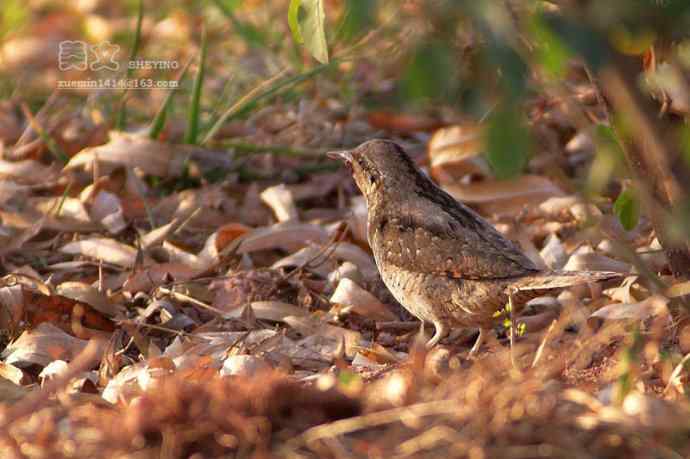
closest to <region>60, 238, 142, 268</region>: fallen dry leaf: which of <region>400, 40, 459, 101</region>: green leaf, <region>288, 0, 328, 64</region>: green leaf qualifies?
<region>288, 0, 328, 64</region>: green leaf

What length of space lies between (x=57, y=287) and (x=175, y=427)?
7.89ft

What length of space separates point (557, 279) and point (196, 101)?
8.96ft

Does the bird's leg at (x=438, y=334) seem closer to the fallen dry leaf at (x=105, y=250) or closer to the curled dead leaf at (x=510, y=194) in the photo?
the curled dead leaf at (x=510, y=194)

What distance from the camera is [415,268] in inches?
187

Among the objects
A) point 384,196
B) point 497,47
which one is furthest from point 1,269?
point 497,47

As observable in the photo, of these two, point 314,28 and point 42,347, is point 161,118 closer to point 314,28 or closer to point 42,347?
point 42,347

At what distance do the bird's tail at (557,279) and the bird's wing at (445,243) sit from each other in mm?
77

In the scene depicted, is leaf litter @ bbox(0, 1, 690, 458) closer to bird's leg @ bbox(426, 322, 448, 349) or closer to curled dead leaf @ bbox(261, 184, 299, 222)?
curled dead leaf @ bbox(261, 184, 299, 222)

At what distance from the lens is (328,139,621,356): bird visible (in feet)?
14.6

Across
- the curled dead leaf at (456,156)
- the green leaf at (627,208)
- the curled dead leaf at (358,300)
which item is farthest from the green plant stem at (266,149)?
the green leaf at (627,208)

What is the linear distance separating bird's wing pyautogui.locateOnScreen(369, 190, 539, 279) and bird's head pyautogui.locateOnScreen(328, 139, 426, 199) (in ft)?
0.43

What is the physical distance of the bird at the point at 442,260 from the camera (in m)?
4.46

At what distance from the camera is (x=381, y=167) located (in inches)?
206

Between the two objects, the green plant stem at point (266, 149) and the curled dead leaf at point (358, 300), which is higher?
the green plant stem at point (266, 149)
